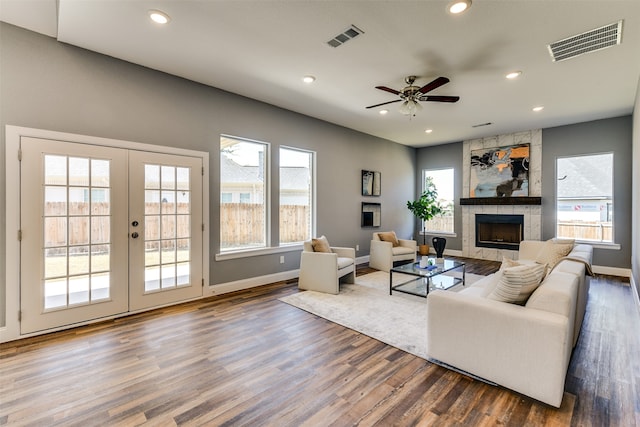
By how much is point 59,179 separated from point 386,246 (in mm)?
5013

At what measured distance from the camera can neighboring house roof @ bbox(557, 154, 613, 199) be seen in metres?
5.73

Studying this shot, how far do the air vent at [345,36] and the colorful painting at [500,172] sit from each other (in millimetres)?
5595

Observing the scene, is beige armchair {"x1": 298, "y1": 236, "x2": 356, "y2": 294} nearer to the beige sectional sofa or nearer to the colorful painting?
the beige sectional sofa

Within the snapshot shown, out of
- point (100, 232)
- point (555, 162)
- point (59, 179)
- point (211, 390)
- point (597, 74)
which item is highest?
point (597, 74)

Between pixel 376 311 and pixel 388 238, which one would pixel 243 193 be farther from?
pixel 388 238

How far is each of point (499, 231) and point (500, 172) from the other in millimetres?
1434

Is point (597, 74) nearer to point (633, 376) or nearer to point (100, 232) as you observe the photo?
point (633, 376)

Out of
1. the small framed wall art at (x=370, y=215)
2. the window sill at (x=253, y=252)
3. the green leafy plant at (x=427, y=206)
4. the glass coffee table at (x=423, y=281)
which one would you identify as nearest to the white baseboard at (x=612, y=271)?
the green leafy plant at (x=427, y=206)

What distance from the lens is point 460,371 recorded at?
233cm

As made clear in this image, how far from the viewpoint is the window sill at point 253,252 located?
4.40 m

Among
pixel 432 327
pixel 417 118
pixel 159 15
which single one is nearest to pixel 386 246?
pixel 417 118

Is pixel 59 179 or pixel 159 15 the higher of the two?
pixel 159 15

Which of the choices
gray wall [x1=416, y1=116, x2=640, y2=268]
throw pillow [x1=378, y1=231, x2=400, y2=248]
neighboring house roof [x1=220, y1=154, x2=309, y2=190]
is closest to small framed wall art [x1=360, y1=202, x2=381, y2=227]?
throw pillow [x1=378, y1=231, x2=400, y2=248]

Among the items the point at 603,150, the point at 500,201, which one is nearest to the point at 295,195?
the point at 500,201
